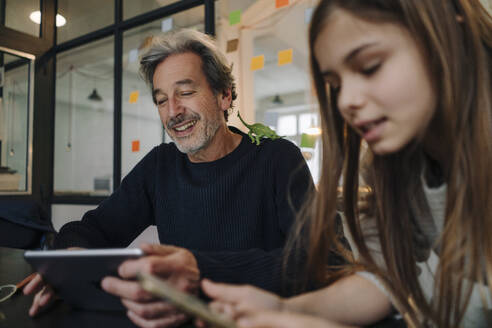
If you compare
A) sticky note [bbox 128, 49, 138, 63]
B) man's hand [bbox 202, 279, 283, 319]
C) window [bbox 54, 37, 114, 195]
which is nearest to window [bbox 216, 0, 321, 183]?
sticky note [bbox 128, 49, 138, 63]

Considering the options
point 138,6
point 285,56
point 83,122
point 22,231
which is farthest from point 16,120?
point 285,56

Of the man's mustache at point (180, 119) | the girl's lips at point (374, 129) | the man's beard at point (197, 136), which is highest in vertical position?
the man's mustache at point (180, 119)

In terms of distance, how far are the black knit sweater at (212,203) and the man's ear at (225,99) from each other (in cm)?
19

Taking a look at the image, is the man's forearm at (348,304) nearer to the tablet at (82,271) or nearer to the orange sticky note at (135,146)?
the tablet at (82,271)

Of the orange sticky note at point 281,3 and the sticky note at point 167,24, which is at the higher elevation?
the sticky note at point 167,24

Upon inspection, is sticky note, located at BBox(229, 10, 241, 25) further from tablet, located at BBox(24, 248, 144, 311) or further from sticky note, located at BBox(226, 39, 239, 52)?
tablet, located at BBox(24, 248, 144, 311)

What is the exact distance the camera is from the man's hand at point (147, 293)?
550 mm

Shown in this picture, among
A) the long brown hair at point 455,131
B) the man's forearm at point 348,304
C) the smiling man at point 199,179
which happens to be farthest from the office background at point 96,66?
the man's forearm at point 348,304

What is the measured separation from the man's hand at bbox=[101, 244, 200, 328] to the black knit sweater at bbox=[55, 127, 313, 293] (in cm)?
48

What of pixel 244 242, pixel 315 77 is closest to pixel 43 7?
pixel 244 242

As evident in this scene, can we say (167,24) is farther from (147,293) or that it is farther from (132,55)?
(147,293)

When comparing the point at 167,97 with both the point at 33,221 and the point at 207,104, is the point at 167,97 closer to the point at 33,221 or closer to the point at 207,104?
the point at 207,104

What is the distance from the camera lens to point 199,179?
1275 mm

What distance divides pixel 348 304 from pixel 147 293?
0.33m
